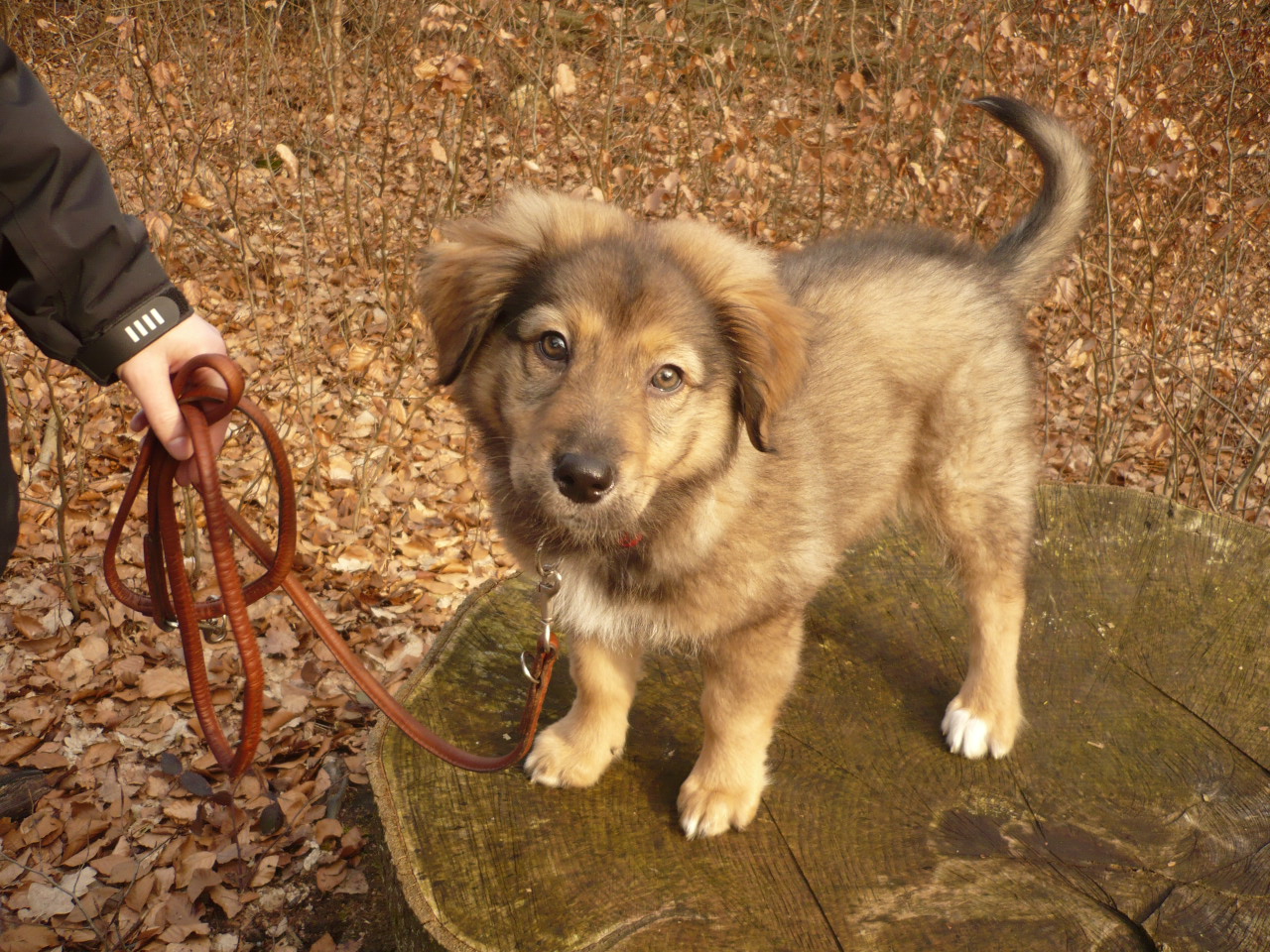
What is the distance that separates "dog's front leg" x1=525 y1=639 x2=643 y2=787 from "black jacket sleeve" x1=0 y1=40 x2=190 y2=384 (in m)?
1.40

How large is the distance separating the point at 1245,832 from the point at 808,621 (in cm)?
134

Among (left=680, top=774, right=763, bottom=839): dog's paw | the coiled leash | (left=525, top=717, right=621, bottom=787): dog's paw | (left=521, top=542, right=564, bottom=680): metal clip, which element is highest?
the coiled leash

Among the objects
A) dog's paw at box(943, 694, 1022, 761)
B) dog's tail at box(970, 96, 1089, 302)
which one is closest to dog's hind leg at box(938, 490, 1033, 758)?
dog's paw at box(943, 694, 1022, 761)

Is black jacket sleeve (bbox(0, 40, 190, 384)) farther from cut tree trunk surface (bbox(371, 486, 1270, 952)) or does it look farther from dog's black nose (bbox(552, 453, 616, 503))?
cut tree trunk surface (bbox(371, 486, 1270, 952))

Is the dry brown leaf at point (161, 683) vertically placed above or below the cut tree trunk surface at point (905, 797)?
below

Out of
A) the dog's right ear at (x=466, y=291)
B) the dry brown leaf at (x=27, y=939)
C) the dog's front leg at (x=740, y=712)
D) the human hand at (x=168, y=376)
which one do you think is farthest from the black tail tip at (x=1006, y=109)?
the dry brown leaf at (x=27, y=939)

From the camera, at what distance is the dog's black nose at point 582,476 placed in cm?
211

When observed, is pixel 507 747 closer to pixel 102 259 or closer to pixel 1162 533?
pixel 102 259

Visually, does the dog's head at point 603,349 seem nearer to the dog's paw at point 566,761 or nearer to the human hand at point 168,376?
the dog's paw at point 566,761

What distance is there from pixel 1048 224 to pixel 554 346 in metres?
2.07

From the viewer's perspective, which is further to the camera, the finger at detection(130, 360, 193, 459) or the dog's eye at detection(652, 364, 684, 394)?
the dog's eye at detection(652, 364, 684, 394)

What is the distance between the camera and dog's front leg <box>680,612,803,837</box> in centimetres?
253

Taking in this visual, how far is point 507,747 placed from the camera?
276 centimetres

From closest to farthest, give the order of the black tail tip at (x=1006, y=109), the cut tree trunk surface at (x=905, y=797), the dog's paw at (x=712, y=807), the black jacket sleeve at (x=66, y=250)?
1. the black jacket sleeve at (x=66, y=250)
2. the cut tree trunk surface at (x=905, y=797)
3. the dog's paw at (x=712, y=807)
4. the black tail tip at (x=1006, y=109)
